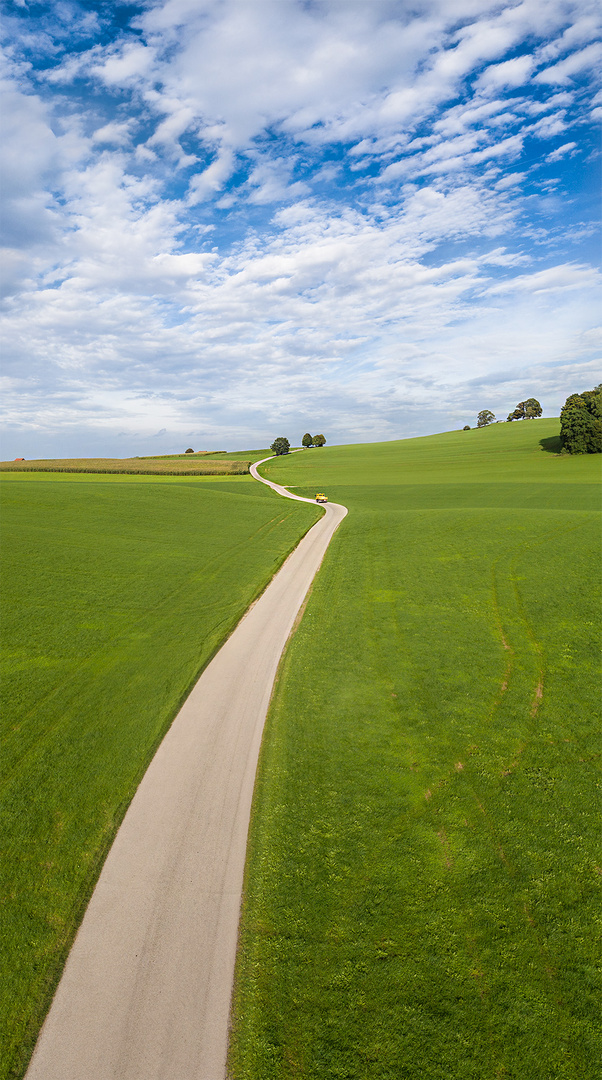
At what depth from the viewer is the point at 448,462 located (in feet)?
312

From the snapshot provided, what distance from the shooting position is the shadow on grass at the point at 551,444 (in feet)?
299

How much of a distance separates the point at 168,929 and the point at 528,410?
16871 centimetres

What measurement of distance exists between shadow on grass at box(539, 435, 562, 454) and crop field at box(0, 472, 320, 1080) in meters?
72.5

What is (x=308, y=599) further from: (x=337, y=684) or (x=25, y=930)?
(x=25, y=930)

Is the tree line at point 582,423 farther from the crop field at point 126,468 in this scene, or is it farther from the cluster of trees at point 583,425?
the crop field at point 126,468

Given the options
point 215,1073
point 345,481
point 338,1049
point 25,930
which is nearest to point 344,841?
point 338,1049

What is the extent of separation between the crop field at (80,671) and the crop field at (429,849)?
3.60 metres

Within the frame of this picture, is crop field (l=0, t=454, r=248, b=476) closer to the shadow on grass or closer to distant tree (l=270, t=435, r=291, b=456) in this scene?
distant tree (l=270, t=435, r=291, b=456)

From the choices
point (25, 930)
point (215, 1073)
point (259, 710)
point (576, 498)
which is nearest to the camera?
point (215, 1073)

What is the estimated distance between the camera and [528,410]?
150 m

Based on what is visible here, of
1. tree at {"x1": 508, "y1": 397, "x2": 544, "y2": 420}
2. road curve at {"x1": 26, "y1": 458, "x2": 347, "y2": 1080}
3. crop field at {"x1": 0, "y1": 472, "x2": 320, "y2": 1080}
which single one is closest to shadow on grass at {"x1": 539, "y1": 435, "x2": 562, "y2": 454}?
tree at {"x1": 508, "y1": 397, "x2": 544, "y2": 420}

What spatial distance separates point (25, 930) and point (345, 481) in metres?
73.1

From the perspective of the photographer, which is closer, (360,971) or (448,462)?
(360,971)

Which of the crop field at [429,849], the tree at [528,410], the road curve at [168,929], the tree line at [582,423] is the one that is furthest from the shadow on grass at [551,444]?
the road curve at [168,929]
